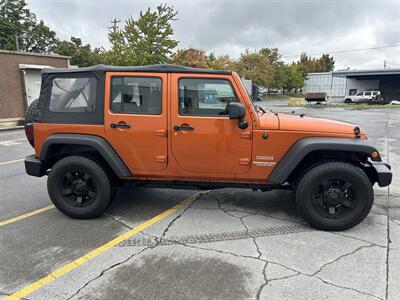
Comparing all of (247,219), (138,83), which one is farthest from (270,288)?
(138,83)

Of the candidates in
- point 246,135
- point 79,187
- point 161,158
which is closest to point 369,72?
point 246,135

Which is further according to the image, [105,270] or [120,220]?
[120,220]

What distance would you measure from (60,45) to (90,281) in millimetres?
55564

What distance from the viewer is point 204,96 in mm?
3855

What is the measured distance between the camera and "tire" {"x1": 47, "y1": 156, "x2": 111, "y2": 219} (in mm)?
4035

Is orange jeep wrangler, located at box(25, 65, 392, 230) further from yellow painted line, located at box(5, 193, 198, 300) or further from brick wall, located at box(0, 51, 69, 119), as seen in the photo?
Answer: brick wall, located at box(0, 51, 69, 119)

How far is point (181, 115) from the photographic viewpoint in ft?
12.6

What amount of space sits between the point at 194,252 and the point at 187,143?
4.30ft

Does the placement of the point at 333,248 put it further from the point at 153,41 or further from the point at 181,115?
the point at 153,41

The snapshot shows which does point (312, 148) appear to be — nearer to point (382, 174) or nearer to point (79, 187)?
point (382, 174)

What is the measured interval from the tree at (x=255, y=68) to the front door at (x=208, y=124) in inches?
1900

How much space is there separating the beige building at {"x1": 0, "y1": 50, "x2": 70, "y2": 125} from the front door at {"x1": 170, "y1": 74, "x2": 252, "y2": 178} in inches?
550

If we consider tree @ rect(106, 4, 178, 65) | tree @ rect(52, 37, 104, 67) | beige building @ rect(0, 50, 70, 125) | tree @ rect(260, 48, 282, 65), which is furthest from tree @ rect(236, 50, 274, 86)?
beige building @ rect(0, 50, 70, 125)

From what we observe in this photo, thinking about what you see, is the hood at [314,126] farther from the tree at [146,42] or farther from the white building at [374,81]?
the white building at [374,81]
